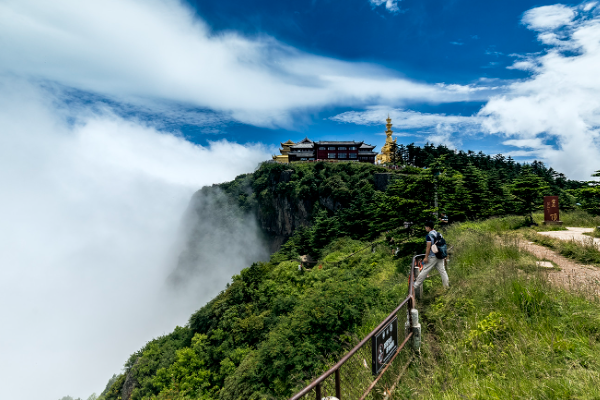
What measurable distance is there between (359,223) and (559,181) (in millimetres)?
45328

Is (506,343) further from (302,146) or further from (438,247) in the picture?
(302,146)

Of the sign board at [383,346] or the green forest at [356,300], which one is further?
the green forest at [356,300]

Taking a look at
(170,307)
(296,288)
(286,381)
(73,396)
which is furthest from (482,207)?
(73,396)

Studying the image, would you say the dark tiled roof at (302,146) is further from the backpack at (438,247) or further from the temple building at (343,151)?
the backpack at (438,247)

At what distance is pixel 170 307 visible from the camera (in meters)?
89.9

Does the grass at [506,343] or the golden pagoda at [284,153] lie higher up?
the golden pagoda at [284,153]

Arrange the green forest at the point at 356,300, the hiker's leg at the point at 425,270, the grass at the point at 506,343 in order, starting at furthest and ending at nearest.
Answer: the hiker's leg at the point at 425,270
the green forest at the point at 356,300
the grass at the point at 506,343

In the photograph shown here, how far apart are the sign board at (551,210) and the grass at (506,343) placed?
12.5 m

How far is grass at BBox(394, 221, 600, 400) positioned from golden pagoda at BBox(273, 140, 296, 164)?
2246 inches

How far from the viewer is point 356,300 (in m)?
8.15

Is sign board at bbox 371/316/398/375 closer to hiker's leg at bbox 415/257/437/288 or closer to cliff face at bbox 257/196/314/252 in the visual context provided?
hiker's leg at bbox 415/257/437/288

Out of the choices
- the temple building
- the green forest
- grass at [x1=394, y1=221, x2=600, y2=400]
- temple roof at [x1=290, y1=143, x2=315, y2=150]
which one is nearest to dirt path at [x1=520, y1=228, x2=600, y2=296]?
grass at [x1=394, y1=221, x2=600, y2=400]

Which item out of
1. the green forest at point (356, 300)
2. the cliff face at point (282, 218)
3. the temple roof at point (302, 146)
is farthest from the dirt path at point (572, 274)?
the temple roof at point (302, 146)

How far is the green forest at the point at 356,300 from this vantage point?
436 cm
